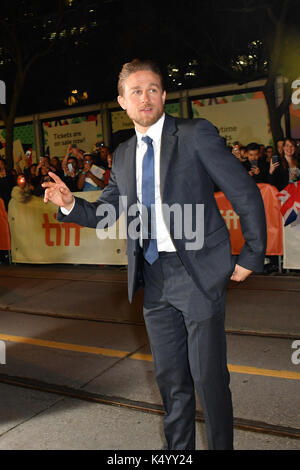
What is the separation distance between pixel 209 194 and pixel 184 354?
2.71 feet

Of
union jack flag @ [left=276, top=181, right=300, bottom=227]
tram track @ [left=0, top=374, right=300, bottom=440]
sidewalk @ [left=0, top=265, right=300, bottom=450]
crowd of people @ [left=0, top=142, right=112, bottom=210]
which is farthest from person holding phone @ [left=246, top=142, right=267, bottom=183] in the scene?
tram track @ [left=0, top=374, right=300, bottom=440]

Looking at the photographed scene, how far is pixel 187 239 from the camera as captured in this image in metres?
2.56

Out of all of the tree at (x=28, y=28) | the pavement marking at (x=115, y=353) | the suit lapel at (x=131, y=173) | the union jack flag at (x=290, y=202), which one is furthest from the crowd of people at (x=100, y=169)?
the tree at (x=28, y=28)

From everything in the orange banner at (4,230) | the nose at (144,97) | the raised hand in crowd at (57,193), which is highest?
the nose at (144,97)

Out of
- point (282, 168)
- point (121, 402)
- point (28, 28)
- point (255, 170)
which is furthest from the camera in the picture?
point (28, 28)

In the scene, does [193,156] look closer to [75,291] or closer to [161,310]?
[161,310]

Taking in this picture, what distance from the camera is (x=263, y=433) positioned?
127 inches

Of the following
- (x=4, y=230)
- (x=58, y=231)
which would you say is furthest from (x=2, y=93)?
(x=58, y=231)

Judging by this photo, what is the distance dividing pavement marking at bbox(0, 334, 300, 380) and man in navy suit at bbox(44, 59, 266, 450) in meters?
1.62

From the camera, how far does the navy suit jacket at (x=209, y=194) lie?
8.13 feet

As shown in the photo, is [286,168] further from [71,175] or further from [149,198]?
[149,198]

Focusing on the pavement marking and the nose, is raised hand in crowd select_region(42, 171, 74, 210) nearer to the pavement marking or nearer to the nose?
the nose

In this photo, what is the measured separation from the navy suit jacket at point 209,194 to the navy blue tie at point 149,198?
0.08 meters

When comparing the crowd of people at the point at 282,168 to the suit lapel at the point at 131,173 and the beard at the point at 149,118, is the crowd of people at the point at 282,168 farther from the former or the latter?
the beard at the point at 149,118
